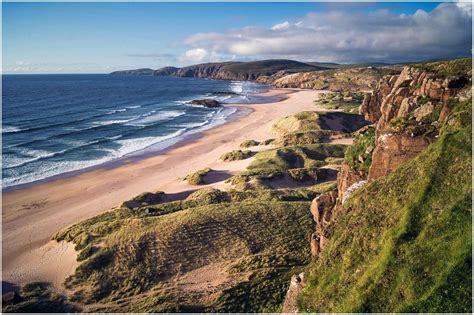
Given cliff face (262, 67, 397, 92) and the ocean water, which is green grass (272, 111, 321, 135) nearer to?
the ocean water

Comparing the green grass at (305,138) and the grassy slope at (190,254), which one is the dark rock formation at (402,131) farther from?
the green grass at (305,138)

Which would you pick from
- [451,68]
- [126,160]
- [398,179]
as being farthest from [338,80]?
[398,179]

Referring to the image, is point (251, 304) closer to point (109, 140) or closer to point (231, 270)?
point (231, 270)

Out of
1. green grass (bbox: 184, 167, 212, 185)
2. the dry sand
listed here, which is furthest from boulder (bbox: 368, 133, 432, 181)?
green grass (bbox: 184, 167, 212, 185)

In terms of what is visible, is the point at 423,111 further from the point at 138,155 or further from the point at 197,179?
the point at 138,155

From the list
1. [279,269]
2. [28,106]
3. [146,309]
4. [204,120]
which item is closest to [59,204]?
[146,309]

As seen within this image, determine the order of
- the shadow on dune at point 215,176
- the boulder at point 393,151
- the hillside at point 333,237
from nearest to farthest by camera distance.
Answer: the hillside at point 333,237, the boulder at point 393,151, the shadow on dune at point 215,176

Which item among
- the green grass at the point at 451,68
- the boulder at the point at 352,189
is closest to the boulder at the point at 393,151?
the boulder at the point at 352,189
